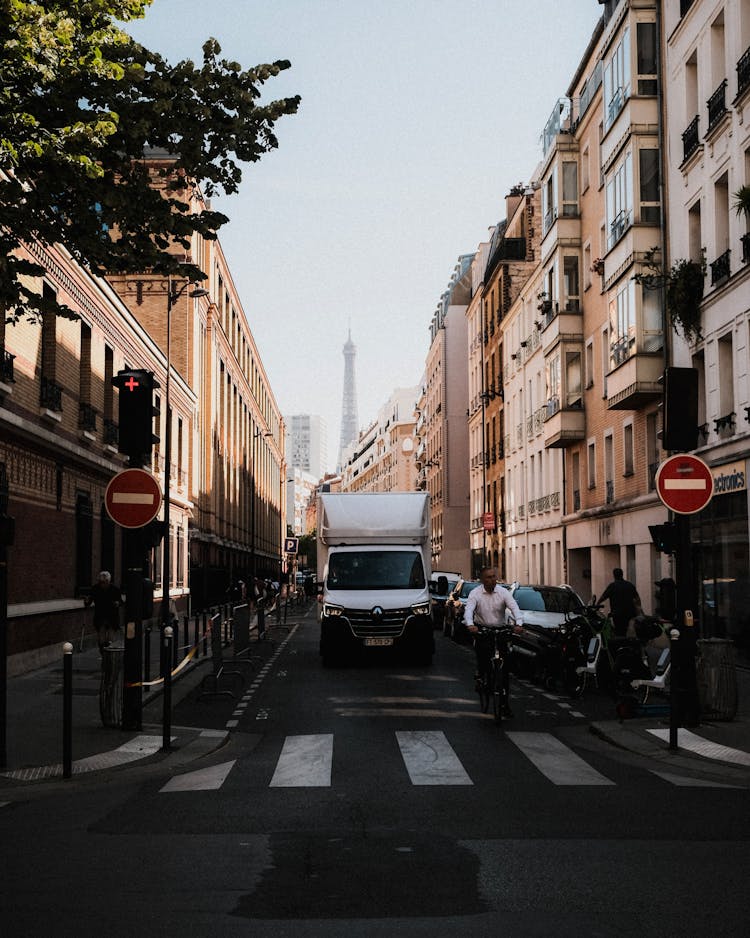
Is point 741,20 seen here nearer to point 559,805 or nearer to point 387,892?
point 559,805

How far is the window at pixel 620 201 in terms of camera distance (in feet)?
101

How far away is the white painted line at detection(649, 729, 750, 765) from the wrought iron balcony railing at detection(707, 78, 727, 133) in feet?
51.0

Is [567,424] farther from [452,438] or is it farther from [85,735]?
[452,438]

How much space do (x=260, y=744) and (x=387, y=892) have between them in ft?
21.2

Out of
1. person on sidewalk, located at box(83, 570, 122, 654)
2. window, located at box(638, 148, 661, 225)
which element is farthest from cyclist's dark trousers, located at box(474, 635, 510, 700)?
window, located at box(638, 148, 661, 225)

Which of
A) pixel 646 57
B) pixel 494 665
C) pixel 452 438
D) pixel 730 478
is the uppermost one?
pixel 646 57

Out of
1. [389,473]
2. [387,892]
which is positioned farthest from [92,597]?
[389,473]

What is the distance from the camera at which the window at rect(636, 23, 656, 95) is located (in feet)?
99.6

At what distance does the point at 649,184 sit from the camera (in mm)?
30422

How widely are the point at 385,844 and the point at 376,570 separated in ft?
53.7

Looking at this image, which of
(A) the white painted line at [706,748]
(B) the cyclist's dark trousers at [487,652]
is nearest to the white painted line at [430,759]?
(B) the cyclist's dark trousers at [487,652]

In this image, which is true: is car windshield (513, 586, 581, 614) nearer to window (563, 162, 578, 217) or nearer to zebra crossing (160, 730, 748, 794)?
zebra crossing (160, 730, 748, 794)

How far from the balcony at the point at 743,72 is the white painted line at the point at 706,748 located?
14483 mm

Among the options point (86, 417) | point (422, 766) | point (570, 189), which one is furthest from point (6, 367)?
point (570, 189)
